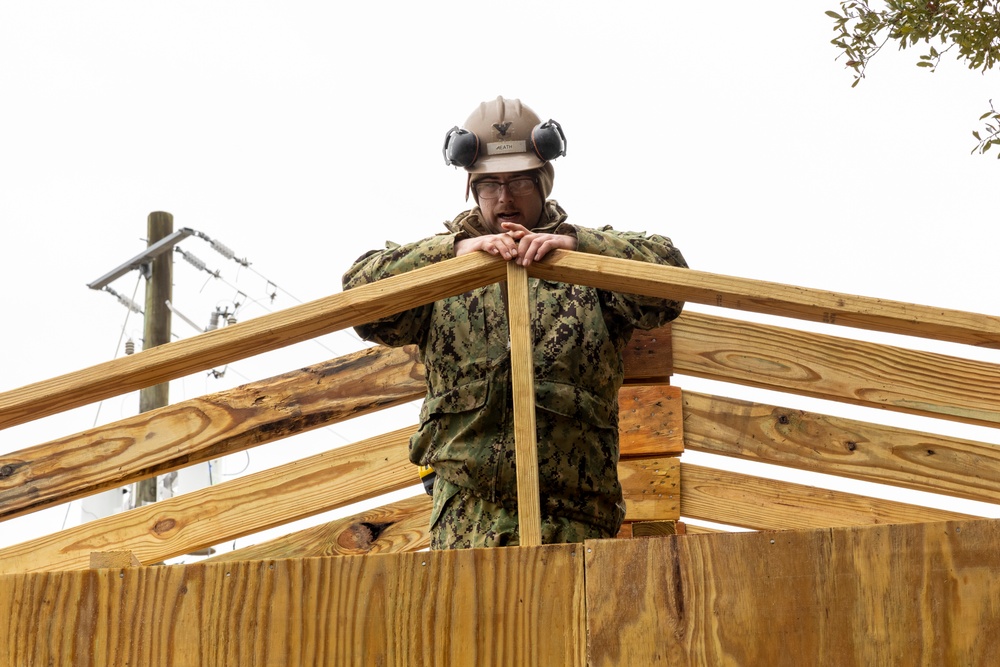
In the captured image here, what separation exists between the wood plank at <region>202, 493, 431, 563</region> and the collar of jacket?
2182 mm

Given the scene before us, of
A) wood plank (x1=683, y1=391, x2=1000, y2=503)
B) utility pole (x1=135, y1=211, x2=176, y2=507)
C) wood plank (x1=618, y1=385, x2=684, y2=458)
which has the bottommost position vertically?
wood plank (x1=683, y1=391, x2=1000, y2=503)

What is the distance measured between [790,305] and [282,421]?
3203 mm

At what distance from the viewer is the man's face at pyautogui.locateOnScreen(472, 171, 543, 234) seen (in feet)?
13.5

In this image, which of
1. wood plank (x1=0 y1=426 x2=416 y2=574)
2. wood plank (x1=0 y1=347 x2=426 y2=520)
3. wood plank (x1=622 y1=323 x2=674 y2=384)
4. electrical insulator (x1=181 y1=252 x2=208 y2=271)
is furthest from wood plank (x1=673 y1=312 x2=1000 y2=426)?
electrical insulator (x1=181 y1=252 x2=208 y2=271)

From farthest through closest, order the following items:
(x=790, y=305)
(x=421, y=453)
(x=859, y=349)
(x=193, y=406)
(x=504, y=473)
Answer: (x=193, y=406) → (x=859, y=349) → (x=421, y=453) → (x=504, y=473) → (x=790, y=305)

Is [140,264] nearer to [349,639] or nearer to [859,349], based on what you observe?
[859,349]

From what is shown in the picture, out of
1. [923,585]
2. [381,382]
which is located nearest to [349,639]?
[923,585]

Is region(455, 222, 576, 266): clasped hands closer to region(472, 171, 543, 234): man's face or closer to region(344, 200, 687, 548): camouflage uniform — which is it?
region(344, 200, 687, 548): camouflage uniform

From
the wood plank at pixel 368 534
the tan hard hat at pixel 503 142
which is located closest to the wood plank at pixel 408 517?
the wood plank at pixel 368 534

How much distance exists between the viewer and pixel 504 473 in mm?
3766

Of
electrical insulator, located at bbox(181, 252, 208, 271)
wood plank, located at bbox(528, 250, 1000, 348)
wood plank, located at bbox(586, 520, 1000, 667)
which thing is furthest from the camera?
electrical insulator, located at bbox(181, 252, 208, 271)

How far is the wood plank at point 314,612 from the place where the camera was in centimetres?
258

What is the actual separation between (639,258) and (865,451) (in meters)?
2.42

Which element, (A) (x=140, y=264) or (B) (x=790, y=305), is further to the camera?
(A) (x=140, y=264)
